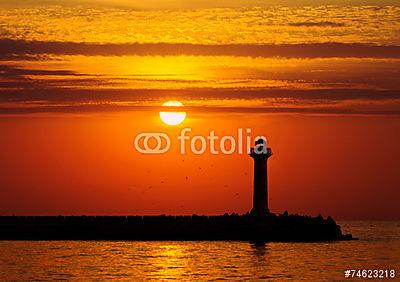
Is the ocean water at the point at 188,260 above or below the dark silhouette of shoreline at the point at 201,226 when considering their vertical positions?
below

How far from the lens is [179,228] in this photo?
379ft

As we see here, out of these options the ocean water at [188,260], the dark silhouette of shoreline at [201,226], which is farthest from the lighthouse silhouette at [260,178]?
the ocean water at [188,260]

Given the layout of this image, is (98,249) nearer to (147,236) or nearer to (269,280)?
(147,236)

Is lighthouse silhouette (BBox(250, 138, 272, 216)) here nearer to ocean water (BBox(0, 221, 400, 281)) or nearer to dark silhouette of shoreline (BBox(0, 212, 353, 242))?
dark silhouette of shoreline (BBox(0, 212, 353, 242))

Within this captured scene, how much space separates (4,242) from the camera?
116 metres

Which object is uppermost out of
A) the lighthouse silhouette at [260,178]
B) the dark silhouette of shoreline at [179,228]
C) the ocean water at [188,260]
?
the lighthouse silhouette at [260,178]

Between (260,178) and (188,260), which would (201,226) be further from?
(188,260)

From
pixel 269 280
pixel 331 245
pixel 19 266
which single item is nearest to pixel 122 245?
pixel 331 245

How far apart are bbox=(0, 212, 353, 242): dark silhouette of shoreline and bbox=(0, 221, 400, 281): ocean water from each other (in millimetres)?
1077

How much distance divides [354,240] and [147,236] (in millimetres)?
26304

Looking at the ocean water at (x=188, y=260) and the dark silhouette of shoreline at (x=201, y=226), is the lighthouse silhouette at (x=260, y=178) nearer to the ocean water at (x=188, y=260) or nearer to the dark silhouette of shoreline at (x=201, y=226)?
the dark silhouette of shoreline at (x=201, y=226)

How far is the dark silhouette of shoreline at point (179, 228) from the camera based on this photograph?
11481 centimetres

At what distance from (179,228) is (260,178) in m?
8.96

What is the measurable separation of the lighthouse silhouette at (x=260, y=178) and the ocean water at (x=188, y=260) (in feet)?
12.3
